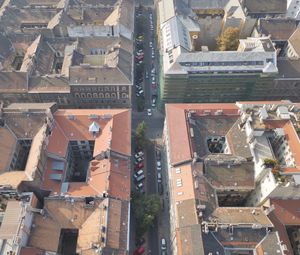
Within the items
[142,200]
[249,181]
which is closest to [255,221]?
[249,181]

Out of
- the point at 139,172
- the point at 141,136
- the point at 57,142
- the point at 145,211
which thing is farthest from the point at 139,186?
the point at 57,142

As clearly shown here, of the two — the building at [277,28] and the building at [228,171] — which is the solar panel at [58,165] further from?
the building at [277,28]

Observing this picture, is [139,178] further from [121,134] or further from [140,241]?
[140,241]

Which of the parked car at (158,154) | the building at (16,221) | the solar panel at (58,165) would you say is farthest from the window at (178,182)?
the building at (16,221)

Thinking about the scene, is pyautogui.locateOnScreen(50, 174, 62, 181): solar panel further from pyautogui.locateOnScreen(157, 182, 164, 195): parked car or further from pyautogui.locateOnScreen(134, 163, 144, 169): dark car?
pyautogui.locateOnScreen(157, 182, 164, 195): parked car

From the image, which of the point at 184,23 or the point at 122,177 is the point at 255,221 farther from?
the point at 184,23
